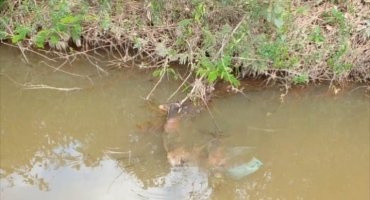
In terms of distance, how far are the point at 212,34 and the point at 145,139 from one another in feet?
3.27

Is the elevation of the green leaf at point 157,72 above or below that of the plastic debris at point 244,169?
above

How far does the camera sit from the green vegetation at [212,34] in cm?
351

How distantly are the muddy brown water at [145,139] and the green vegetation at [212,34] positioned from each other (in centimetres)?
16

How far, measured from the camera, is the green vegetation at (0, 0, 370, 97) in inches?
138

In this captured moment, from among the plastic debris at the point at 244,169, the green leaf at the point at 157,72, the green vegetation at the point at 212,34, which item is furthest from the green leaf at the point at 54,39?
the plastic debris at the point at 244,169

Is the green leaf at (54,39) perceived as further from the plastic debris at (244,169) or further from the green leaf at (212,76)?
the plastic debris at (244,169)

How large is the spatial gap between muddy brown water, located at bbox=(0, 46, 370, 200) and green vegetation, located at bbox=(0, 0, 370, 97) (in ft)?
0.53

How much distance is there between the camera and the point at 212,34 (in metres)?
3.67

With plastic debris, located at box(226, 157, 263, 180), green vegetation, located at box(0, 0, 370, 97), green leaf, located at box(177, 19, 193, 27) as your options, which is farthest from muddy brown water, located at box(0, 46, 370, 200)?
green leaf, located at box(177, 19, 193, 27)

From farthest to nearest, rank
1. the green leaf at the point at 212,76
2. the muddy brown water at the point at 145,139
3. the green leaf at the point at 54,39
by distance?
the green leaf at the point at 54,39
the green leaf at the point at 212,76
the muddy brown water at the point at 145,139

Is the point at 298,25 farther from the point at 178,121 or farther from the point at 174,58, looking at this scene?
A: the point at 178,121

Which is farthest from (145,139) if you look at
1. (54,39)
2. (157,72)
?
(54,39)

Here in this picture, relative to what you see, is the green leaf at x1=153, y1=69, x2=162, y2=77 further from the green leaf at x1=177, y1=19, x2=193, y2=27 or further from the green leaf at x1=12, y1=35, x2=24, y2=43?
the green leaf at x1=12, y1=35, x2=24, y2=43

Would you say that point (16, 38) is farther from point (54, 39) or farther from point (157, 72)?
point (157, 72)
